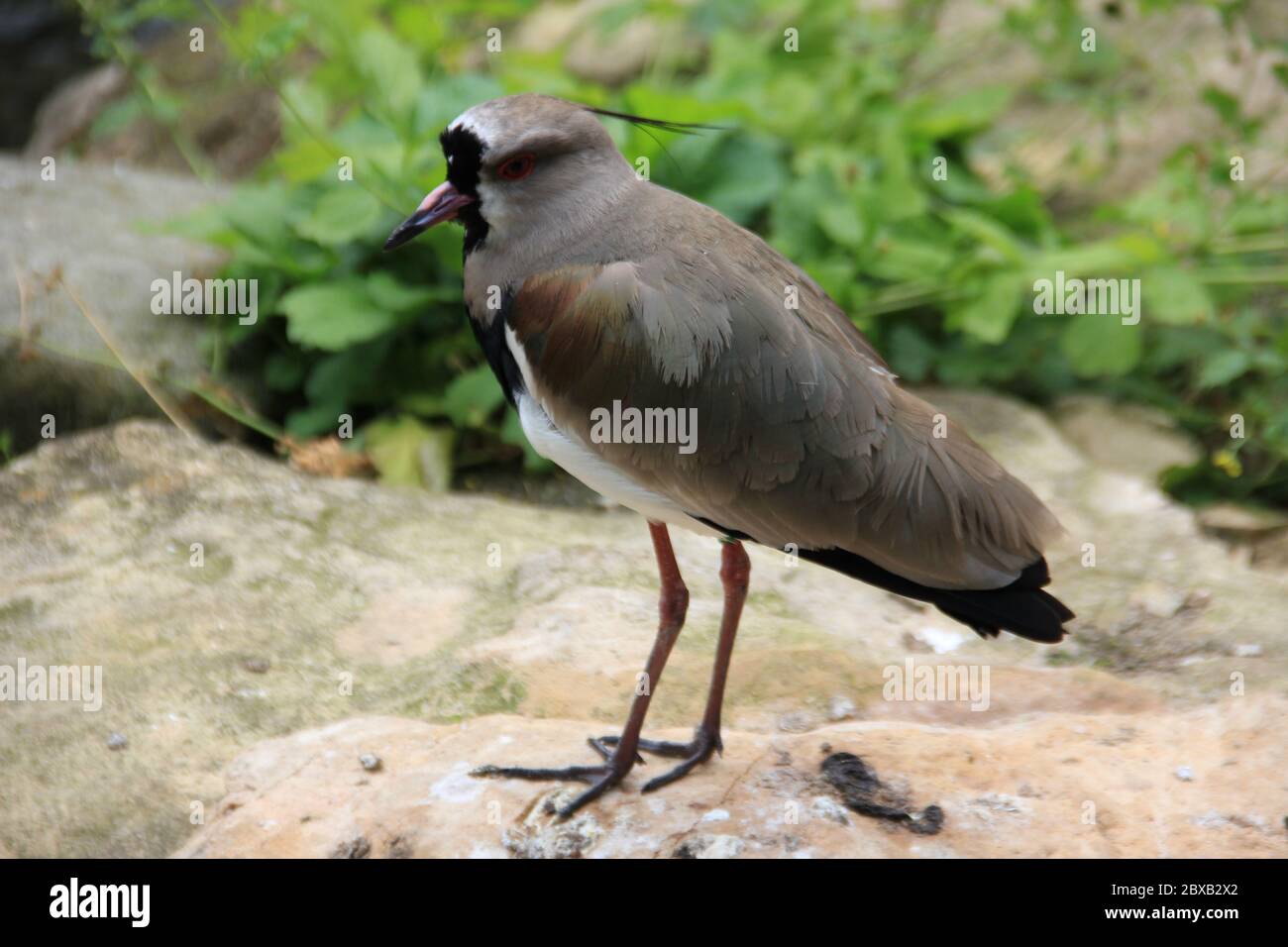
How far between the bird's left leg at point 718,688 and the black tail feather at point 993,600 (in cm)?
32

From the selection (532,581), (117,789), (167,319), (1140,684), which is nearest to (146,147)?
(167,319)

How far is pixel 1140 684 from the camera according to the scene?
13.6ft

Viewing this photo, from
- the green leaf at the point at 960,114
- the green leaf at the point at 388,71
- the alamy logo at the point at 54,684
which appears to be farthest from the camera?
the green leaf at the point at 960,114

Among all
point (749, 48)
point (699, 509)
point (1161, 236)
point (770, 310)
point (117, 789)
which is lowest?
point (117, 789)

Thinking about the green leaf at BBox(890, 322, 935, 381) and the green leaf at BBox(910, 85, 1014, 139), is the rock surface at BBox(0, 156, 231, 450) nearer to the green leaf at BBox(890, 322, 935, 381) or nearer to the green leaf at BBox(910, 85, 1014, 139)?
Answer: the green leaf at BBox(890, 322, 935, 381)

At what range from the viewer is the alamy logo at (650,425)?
3.50 m

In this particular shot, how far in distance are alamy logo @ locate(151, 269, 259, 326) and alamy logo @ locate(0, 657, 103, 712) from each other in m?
2.18

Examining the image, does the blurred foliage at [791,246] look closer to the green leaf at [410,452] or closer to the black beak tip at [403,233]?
the green leaf at [410,452]

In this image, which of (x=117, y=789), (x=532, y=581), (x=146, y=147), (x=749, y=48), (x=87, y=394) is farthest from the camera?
(x=146, y=147)

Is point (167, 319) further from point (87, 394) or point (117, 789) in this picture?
point (117, 789)

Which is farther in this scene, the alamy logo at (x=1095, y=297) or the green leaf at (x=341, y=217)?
the alamy logo at (x=1095, y=297)

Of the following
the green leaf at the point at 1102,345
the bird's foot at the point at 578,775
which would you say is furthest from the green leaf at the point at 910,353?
the bird's foot at the point at 578,775

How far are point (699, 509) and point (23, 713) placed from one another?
2.02 metres

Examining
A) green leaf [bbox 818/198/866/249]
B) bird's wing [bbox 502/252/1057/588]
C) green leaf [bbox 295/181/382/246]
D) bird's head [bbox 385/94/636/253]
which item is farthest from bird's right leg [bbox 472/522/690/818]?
green leaf [bbox 818/198/866/249]
